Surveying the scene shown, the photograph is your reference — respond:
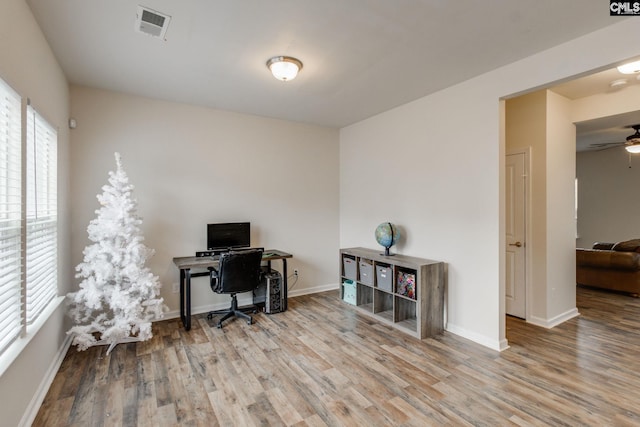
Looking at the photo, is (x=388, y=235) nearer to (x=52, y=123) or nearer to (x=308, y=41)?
(x=308, y=41)

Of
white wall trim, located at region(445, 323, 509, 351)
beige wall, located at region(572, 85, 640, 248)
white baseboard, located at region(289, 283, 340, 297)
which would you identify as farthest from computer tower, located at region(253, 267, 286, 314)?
beige wall, located at region(572, 85, 640, 248)

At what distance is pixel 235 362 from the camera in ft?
9.21

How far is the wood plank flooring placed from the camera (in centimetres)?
207

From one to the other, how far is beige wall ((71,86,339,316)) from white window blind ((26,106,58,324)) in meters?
0.74

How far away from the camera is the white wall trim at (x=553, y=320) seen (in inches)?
141

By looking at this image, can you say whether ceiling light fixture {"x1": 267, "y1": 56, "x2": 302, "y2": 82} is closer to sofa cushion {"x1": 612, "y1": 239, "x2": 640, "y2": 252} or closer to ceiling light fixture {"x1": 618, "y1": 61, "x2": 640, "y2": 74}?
ceiling light fixture {"x1": 618, "y1": 61, "x2": 640, "y2": 74}

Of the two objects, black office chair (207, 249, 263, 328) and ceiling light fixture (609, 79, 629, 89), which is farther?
black office chair (207, 249, 263, 328)

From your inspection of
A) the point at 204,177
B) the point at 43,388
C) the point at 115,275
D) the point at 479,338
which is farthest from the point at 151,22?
the point at 479,338

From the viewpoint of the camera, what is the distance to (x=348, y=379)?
252 centimetres

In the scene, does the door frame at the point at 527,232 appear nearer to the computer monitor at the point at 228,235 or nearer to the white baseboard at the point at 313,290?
the white baseboard at the point at 313,290

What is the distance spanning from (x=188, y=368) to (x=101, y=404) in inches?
25.2

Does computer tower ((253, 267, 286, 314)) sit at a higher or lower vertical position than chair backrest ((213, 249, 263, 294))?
lower

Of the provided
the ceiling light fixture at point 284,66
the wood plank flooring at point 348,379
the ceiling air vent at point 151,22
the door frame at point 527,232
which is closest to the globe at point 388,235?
the wood plank flooring at point 348,379

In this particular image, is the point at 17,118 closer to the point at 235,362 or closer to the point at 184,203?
the point at 184,203
